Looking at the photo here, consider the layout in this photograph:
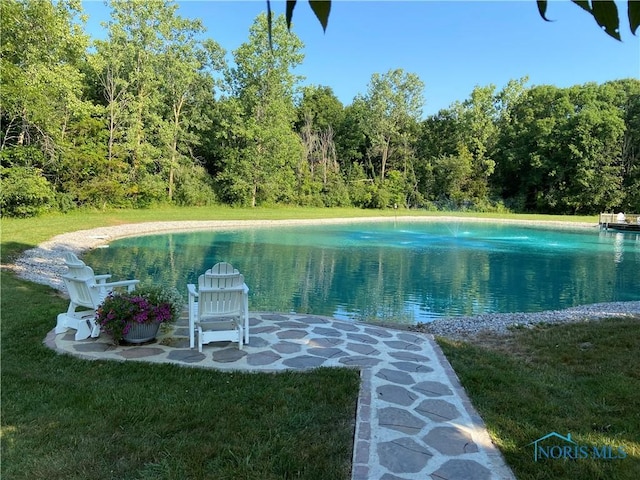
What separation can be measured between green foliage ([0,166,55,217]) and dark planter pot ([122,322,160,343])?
15777mm

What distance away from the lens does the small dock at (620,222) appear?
25.5m

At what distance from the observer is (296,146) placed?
32.3 m

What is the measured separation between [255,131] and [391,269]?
20.5 metres

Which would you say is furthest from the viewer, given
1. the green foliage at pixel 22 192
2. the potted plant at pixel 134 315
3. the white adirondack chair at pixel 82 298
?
the green foliage at pixel 22 192

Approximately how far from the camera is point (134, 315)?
4.45 meters

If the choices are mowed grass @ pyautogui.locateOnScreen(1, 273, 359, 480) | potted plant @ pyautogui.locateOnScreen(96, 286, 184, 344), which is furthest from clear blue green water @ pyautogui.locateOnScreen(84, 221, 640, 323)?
mowed grass @ pyautogui.locateOnScreen(1, 273, 359, 480)

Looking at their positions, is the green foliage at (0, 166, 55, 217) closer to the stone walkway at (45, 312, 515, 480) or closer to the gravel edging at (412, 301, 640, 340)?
the stone walkway at (45, 312, 515, 480)

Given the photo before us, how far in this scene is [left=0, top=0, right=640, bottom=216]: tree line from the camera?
1845 cm

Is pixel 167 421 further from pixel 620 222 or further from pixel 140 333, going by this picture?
pixel 620 222

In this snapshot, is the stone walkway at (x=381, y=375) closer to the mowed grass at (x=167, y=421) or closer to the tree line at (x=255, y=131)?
the mowed grass at (x=167, y=421)

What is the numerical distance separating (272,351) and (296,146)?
28.9 metres

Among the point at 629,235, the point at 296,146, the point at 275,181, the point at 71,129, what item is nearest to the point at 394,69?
the point at 296,146

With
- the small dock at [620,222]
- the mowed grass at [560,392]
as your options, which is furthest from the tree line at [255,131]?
the mowed grass at [560,392]

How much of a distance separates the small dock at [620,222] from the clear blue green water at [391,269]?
6730mm
